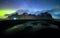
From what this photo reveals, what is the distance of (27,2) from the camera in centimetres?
178

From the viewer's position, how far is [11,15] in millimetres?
1768

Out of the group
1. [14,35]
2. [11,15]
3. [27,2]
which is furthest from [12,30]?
[27,2]

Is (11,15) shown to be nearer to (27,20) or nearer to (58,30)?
(27,20)

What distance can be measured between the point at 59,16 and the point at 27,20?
434 millimetres

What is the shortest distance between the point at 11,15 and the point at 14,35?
277 mm

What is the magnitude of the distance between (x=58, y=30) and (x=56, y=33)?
5 cm

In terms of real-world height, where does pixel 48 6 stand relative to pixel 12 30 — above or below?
above

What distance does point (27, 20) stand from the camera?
178 centimetres

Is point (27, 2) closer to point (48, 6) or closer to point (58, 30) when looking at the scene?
point (48, 6)

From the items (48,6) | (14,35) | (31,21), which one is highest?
(48,6)

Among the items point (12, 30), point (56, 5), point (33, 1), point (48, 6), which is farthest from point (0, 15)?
point (56, 5)

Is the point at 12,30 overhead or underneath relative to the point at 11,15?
underneath

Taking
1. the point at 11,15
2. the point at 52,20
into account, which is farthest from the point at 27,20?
the point at 52,20

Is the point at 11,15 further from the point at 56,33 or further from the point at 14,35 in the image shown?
the point at 56,33
